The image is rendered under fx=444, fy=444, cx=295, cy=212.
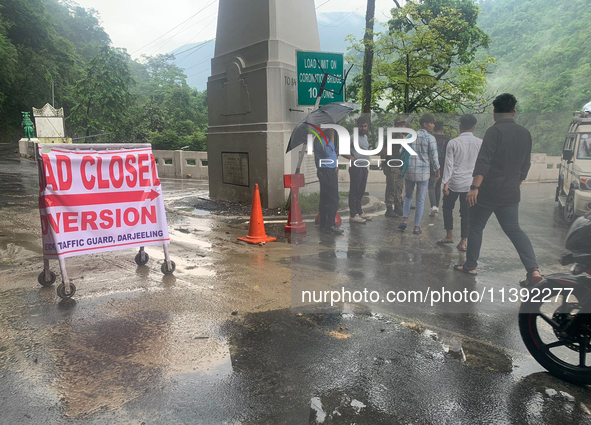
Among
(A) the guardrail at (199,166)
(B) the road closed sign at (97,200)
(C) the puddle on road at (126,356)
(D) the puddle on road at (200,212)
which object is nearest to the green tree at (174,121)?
(A) the guardrail at (199,166)

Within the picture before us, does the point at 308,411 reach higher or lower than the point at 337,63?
lower

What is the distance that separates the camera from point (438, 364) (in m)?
3.59

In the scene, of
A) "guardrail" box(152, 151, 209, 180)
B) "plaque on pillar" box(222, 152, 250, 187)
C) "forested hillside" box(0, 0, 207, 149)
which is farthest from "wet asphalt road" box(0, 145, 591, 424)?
"forested hillside" box(0, 0, 207, 149)

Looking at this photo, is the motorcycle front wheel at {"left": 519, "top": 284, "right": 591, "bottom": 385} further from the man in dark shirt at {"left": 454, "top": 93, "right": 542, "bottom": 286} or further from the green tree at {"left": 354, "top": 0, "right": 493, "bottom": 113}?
the green tree at {"left": 354, "top": 0, "right": 493, "bottom": 113}

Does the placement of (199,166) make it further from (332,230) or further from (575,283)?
(575,283)

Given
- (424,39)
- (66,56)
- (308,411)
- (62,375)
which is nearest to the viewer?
(308,411)

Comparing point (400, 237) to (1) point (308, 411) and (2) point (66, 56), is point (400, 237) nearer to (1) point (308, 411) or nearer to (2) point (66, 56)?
(1) point (308, 411)

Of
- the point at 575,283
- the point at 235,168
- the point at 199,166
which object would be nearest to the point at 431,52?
the point at 235,168

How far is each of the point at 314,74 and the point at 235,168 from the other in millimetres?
3680

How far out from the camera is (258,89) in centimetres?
1110

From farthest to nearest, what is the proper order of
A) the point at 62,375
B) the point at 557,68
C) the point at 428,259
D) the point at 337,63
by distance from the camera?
the point at 337,63
the point at 557,68
the point at 428,259
the point at 62,375

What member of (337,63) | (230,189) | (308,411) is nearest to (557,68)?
(308,411)

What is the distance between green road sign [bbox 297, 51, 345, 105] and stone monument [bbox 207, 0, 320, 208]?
134 cm

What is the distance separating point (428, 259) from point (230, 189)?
922cm
